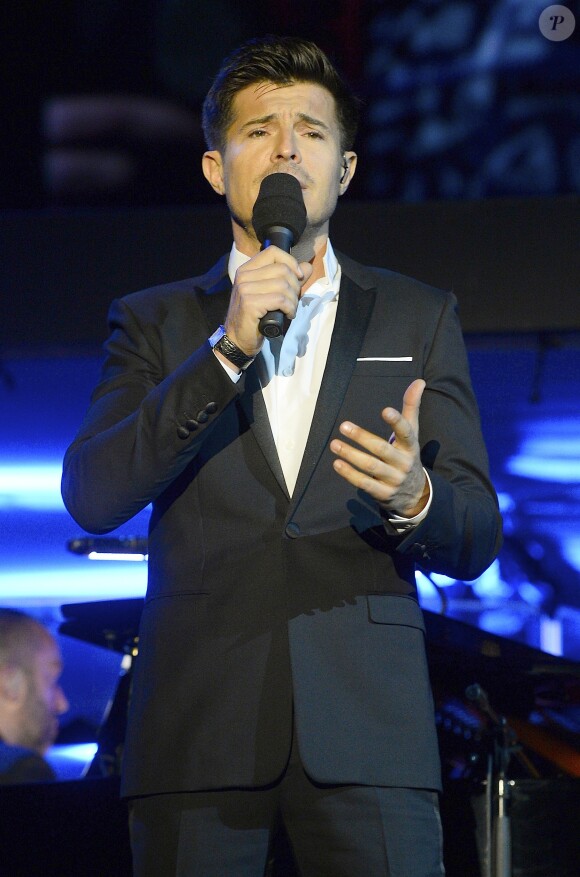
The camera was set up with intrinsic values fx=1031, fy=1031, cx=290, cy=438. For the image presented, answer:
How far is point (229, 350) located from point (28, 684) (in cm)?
190

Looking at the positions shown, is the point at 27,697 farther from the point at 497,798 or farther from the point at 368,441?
the point at 368,441

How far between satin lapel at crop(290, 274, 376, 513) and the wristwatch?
131mm

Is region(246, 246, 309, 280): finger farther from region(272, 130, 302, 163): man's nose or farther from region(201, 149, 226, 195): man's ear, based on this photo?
region(201, 149, 226, 195): man's ear

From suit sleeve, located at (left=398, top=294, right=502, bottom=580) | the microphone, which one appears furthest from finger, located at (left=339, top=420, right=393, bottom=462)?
the microphone

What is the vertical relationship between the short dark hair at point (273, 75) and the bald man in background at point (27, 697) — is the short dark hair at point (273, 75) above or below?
above

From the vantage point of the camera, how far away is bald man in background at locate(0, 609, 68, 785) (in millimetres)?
2664

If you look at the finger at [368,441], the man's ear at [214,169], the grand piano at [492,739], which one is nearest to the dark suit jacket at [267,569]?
the finger at [368,441]

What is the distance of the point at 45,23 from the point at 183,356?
1935 mm

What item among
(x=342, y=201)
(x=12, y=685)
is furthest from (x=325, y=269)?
(x=12, y=685)

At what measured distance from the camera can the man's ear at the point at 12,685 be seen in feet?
9.03

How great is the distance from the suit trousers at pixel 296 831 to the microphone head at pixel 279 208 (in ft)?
2.04

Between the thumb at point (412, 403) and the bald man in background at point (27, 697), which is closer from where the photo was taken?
the thumb at point (412, 403)

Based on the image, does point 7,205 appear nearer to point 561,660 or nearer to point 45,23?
point 45,23

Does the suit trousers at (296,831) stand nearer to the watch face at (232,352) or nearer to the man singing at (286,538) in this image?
the man singing at (286,538)
